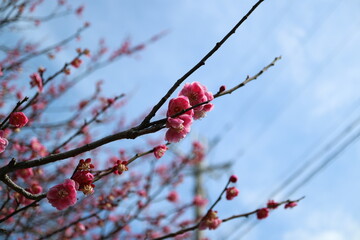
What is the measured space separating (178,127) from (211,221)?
1388mm

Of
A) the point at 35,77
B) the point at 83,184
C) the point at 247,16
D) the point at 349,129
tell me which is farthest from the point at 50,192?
the point at 349,129

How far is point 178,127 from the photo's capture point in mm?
1735

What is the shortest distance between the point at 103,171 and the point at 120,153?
104 inches

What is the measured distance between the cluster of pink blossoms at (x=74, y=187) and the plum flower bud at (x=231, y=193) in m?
1.45

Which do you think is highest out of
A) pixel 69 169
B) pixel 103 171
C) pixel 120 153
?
pixel 69 169

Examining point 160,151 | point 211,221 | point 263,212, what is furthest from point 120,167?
point 263,212

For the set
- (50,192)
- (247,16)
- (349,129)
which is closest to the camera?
(247,16)

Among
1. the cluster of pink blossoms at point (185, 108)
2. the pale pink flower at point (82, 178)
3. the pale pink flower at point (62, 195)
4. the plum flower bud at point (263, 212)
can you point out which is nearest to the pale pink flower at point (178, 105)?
the cluster of pink blossoms at point (185, 108)

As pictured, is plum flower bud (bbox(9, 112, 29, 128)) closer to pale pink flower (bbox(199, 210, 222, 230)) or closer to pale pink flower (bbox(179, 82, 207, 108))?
pale pink flower (bbox(179, 82, 207, 108))

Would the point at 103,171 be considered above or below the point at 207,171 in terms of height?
below

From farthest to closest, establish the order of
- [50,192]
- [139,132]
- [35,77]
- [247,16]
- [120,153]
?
[120,153] → [35,77] → [50,192] → [247,16] → [139,132]

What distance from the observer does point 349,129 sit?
416 cm

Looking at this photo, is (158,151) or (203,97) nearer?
(203,97)

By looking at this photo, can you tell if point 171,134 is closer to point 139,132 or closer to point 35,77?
point 139,132
